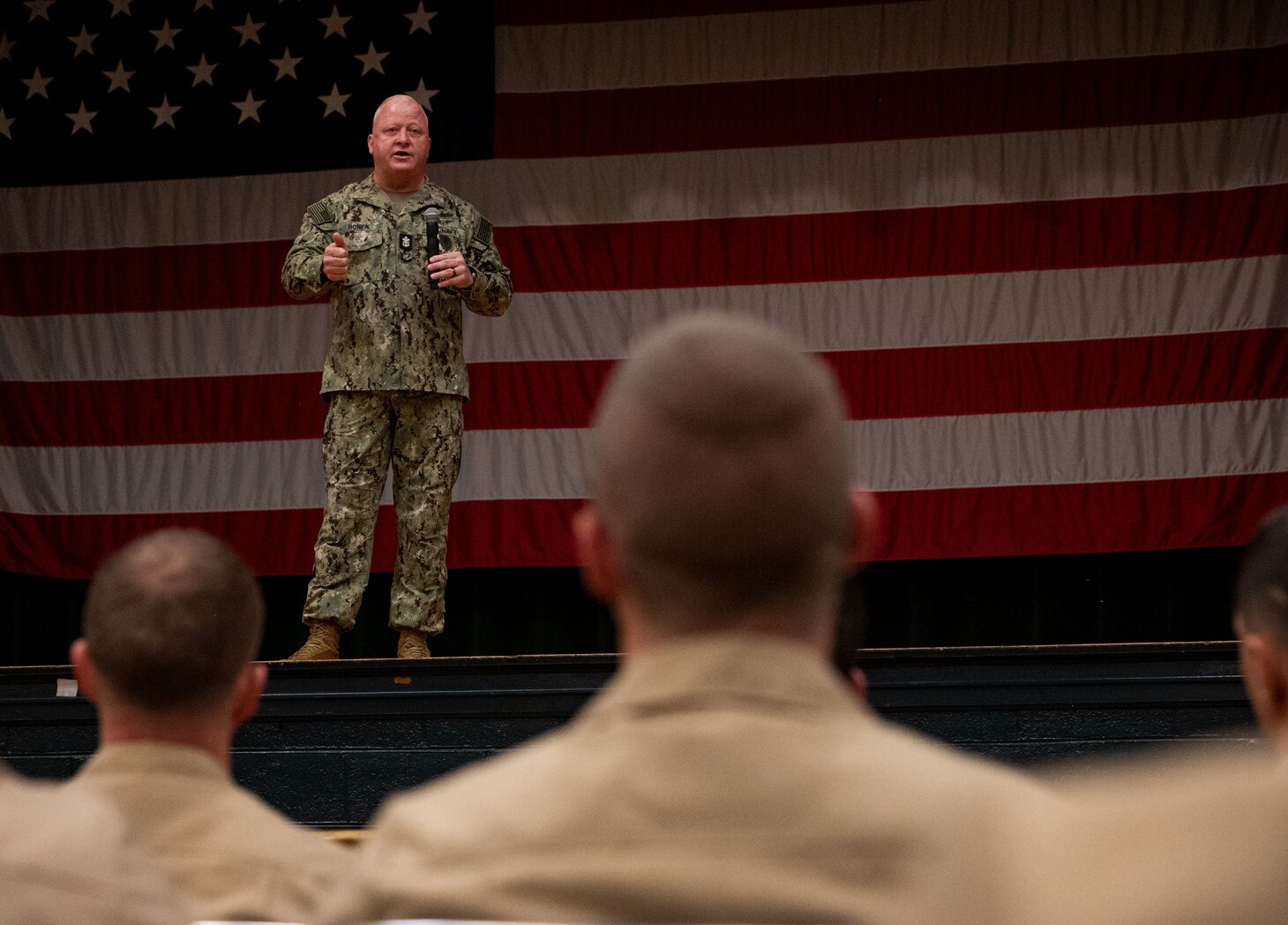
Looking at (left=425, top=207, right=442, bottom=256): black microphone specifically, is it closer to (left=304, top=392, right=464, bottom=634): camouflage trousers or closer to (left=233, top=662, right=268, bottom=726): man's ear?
(left=304, top=392, right=464, bottom=634): camouflage trousers

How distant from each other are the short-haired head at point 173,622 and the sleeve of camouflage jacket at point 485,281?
9.93ft

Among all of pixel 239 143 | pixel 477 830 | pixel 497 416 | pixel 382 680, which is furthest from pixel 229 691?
pixel 239 143

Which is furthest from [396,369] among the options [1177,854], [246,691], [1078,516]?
[1177,854]

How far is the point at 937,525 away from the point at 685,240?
4.35 ft

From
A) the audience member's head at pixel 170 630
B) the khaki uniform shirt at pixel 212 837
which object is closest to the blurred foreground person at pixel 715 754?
the khaki uniform shirt at pixel 212 837

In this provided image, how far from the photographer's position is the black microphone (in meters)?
4.30

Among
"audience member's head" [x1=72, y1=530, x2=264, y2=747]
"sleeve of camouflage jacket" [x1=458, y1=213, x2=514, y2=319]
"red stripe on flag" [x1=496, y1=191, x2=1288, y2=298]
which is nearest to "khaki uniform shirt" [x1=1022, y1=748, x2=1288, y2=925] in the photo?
"audience member's head" [x1=72, y1=530, x2=264, y2=747]

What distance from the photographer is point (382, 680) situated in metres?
3.86

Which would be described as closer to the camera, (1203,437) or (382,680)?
(382,680)

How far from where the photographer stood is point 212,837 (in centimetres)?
108

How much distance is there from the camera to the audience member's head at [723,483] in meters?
0.73

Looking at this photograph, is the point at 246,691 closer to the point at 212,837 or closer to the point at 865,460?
the point at 212,837

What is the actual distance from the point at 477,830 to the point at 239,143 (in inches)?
231

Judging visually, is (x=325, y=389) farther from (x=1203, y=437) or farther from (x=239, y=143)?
(x=1203, y=437)
